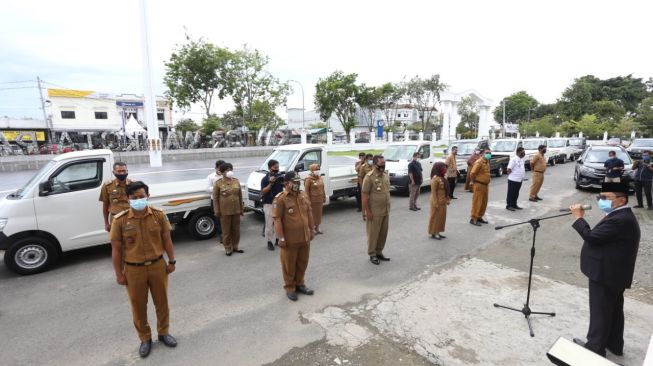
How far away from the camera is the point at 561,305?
4.32 m

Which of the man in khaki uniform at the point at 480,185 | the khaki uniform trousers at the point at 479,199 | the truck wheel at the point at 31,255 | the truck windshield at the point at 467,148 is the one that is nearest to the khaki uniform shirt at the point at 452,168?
the man in khaki uniform at the point at 480,185

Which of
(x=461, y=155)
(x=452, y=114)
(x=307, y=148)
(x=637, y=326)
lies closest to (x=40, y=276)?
(x=307, y=148)

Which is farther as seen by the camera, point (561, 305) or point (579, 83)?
point (579, 83)

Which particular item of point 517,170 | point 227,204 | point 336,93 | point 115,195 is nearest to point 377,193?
point 227,204

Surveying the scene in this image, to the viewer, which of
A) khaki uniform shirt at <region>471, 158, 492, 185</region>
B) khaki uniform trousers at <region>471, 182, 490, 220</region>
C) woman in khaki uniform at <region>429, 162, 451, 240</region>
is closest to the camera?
woman in khaki uniform at <region>429, 162, 451, 240</region>

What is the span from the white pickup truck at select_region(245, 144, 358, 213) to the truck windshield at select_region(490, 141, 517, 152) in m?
11.3

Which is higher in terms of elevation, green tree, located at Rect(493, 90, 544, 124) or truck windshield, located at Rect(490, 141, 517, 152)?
green tree, located at Rect(493, 90, 544, 124)

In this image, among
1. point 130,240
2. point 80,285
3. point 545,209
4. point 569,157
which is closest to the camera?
point 130,240

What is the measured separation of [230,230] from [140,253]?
3.04m

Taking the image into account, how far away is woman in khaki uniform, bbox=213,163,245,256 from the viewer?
612cm

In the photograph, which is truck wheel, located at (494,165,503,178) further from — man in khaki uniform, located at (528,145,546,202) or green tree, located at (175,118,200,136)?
green tree, located at (175,118,200,136)

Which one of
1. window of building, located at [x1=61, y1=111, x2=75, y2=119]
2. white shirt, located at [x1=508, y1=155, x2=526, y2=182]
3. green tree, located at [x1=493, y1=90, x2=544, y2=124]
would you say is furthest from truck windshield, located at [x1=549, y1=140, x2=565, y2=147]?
green tree, located at [x1=493, y1=90, x2=544, y2=124]

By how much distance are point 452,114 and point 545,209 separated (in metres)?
27.3

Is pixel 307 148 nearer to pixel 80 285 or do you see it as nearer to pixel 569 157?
pixel 80 285
